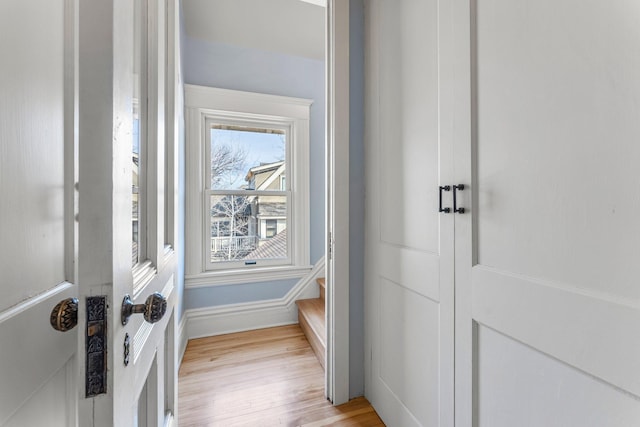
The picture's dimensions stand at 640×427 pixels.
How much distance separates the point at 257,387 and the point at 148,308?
1.42 meters

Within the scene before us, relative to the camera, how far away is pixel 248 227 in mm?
2566

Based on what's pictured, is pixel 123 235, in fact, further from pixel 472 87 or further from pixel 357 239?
pixel 357 239

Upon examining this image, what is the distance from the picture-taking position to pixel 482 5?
835 mm

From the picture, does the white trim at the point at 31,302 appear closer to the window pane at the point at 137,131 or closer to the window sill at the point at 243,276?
the window pane at the point at 137,131

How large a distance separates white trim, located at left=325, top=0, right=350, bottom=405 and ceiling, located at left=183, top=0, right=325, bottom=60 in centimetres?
78

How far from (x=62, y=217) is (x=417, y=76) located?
1239mm

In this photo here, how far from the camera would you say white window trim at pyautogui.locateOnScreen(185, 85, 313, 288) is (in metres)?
2.31

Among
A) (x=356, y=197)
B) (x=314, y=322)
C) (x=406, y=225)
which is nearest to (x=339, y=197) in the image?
(x=356, y=197)

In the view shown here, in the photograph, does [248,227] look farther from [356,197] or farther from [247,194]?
[356,197]

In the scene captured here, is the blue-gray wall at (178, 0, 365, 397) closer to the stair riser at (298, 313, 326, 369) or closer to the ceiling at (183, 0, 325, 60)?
the ceiling at (183, 0, 325, 60)

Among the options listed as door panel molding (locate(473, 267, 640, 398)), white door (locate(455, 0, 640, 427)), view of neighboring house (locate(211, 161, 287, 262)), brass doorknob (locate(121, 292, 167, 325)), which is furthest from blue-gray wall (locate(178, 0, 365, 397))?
brass doorknob (locate(121, 292, 167, 325))

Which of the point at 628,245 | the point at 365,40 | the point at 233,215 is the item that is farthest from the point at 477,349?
the point at 233,215

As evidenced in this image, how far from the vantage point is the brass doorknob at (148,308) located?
1.59 feet

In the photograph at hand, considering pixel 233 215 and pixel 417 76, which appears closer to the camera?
pixel 417 76
